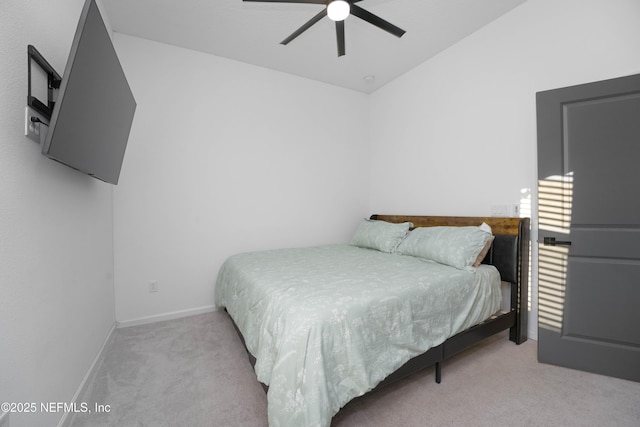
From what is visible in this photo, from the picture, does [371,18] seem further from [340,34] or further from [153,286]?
[153,286]

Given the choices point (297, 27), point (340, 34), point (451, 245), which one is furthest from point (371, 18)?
point (451, 245)

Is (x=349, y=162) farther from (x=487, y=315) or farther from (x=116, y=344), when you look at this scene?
(x=116, y=344)

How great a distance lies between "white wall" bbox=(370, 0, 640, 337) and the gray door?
1.13 ft

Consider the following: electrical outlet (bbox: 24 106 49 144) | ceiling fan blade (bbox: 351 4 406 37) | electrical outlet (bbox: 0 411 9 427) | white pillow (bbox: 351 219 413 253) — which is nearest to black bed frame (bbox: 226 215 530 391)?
white pillow (bbox: 351 219 413 253)

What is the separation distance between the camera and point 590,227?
1.89 metres

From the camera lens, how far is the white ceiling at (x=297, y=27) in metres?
2.36

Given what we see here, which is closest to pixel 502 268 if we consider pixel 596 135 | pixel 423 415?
pixel 596 135

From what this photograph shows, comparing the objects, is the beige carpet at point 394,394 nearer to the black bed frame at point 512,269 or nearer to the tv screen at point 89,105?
the black bed frame at point 512,269

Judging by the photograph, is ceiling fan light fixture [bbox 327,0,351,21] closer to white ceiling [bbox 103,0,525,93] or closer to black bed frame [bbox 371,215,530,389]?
white ceiling [bbox 103,0,525,93]

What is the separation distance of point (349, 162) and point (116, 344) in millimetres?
3449

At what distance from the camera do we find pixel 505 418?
1462mm

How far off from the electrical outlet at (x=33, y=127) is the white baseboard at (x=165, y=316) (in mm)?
2123

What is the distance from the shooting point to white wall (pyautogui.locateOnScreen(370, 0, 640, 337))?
202 cm

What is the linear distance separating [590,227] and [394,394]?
72.3 inches
